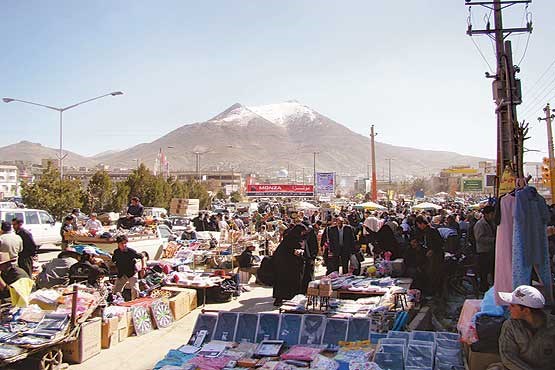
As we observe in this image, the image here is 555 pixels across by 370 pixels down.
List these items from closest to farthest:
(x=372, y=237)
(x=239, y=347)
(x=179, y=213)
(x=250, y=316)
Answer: (x=239, y=347)
(x=250, y=316)
(x=372, y=237)
(x=179, y=213)

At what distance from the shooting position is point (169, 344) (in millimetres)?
7973

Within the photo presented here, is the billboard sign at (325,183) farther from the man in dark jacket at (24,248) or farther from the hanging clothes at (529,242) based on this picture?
the hanging clothes at (529,242)

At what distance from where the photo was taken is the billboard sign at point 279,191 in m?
44.5

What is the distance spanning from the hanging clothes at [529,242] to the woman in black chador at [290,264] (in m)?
4.16

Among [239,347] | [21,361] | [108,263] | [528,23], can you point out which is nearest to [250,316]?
[239,347]

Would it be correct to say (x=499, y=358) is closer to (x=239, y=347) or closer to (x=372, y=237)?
(x=239, y=347)

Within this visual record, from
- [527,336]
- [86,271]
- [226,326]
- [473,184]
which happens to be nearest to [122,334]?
[86,271]

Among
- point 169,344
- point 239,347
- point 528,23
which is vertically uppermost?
point 528,23

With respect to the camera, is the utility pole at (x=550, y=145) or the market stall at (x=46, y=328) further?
the utility pole at (x=550, y=145)

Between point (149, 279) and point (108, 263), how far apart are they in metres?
1.62

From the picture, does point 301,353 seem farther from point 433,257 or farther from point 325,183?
point 325,183

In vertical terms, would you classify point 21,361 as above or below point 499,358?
below

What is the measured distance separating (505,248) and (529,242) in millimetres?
398

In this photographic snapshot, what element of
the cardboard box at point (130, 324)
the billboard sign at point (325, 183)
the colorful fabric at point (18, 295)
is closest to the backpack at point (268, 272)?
the cardboard box at point (130, 324)
